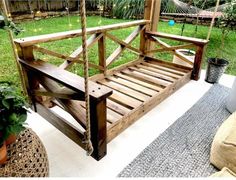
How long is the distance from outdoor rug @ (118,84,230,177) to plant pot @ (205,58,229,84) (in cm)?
59

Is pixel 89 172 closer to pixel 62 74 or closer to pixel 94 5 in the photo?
pixel 62 74

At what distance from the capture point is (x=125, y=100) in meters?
2.12

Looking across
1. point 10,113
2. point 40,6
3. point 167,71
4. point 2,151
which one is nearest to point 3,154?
point 2,151

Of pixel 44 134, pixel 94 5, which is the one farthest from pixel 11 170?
pixel 94 5

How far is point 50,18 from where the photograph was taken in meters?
3.82

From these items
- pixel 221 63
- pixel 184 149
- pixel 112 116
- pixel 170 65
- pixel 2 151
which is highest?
pixel 2 151

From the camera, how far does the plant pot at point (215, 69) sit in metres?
2.68

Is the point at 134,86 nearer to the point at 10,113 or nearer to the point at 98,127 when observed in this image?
the point at 98,127

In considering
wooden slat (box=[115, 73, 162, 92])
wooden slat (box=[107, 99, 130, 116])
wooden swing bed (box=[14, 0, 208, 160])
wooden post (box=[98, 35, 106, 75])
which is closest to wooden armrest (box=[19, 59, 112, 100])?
wooden swing bed (box=[14, 0, 208, 160])

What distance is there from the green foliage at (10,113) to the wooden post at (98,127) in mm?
427

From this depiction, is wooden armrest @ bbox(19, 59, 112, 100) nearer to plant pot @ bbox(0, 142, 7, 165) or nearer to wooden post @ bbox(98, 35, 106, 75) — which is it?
plant pot @ bbox(0, 142, 7, 165)

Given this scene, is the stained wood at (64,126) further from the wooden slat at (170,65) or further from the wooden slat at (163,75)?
the wooden slat at (170,65)

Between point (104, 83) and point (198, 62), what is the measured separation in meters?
1.28

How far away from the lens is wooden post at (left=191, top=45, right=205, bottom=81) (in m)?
2.60
